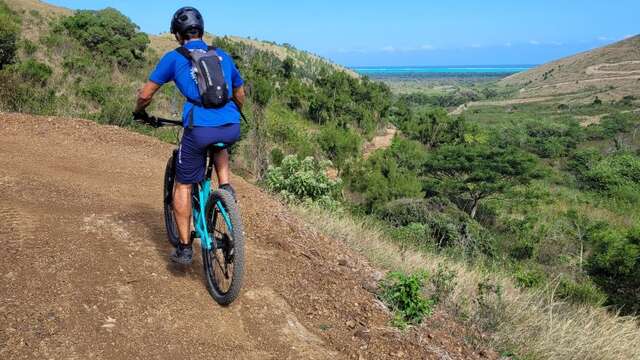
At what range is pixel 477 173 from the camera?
37.6 meters

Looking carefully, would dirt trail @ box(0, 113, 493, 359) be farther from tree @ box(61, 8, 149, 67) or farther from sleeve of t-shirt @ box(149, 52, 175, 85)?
tree @ box(61, 8, 149, 67)

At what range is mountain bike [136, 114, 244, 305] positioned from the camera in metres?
3.37

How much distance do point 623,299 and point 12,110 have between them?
2002 centimetres

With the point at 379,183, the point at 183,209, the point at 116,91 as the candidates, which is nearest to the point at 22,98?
the point at 116,91

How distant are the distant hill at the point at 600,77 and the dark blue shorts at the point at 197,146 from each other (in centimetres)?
14896

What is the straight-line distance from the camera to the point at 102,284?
360 cm

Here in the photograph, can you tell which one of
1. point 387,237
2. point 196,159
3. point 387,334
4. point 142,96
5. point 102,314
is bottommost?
point 387,237

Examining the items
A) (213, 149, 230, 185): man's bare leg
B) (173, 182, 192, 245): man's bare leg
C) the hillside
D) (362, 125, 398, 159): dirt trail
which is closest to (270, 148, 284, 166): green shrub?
the hillside

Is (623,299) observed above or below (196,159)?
below

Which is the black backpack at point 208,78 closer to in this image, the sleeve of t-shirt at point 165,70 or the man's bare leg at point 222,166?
the sleeve of t-shirt at point 165,70

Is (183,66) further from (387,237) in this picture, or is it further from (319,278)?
(387,237)

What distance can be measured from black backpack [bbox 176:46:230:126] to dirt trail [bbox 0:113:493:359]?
1.48 metres

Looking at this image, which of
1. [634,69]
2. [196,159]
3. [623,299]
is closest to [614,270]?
[623,299]

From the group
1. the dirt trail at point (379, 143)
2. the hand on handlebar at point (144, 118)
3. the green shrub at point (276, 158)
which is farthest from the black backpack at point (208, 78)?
the dirt trail at point (379, 143)
